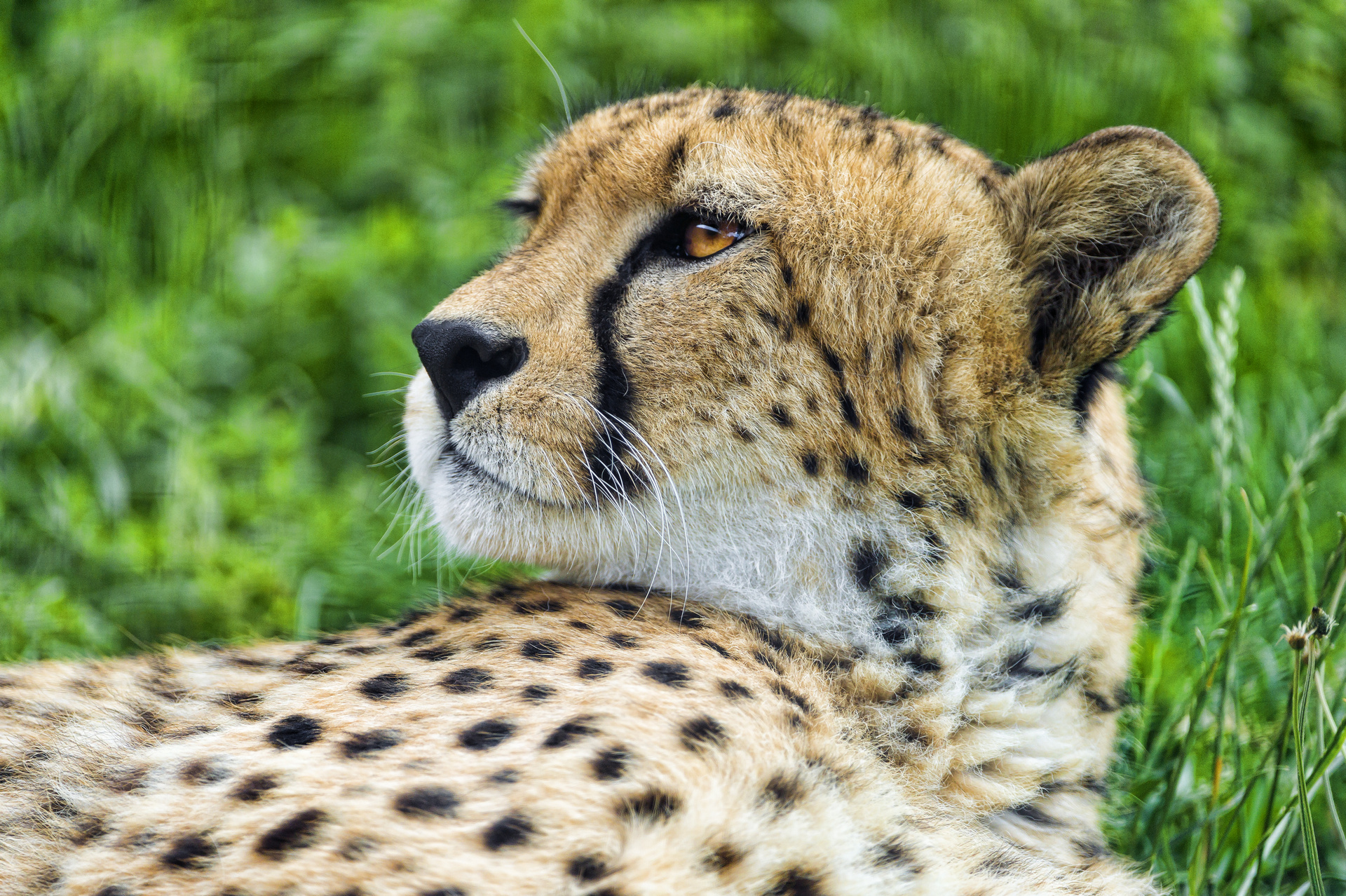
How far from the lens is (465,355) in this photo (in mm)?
1759

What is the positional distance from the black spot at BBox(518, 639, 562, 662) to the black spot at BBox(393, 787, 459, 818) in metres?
0.27

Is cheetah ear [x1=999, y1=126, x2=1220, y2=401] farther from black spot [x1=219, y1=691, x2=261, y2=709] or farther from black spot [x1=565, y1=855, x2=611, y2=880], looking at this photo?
black spot [x1=219, y1=691, x2=261, y2=709]

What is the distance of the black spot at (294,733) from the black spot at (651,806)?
399mm

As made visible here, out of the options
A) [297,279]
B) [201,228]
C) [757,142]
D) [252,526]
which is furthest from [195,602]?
[757,142]

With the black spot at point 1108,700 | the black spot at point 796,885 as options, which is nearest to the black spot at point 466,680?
the black spot at point 796,885

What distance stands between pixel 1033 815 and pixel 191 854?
1084mm

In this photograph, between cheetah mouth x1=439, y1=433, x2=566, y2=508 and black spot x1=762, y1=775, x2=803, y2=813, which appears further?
cheetah mouth x1=439, y1=433, x2=566, y2=508

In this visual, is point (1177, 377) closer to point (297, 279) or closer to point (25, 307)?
point (297, 279)

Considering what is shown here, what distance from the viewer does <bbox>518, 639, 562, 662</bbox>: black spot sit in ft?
5.23

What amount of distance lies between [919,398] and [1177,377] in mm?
1892

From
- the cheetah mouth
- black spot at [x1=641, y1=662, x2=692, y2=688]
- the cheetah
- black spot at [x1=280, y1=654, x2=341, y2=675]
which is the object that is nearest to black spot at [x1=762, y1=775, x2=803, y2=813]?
the cheetah

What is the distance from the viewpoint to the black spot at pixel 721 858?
1.34 m

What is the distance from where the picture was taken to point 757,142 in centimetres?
187

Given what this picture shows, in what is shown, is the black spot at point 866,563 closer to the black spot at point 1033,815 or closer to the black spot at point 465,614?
the black spot at point 1033,815
